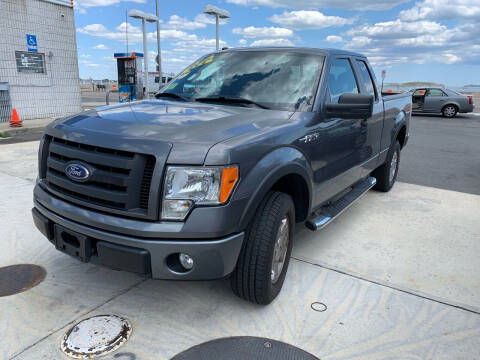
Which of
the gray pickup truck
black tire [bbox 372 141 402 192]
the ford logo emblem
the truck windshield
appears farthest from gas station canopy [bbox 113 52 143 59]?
the ford logo emblem

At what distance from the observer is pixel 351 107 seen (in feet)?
10.2

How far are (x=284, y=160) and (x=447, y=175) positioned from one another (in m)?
5.61

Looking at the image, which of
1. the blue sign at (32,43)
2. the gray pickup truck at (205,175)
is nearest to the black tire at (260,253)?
the gray pickup truck at (205,175)

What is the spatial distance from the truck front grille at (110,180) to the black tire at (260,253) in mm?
711

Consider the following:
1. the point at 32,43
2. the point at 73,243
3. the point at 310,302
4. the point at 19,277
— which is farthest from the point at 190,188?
the point at 32,43

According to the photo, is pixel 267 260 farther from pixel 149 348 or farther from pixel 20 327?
pixel 20 327

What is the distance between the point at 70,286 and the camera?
304 centimetres

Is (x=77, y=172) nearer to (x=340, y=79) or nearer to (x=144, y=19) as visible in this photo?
(x=340, y=79)

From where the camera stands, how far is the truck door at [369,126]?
4.25 m

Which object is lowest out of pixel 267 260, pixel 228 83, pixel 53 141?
pixel 267 260

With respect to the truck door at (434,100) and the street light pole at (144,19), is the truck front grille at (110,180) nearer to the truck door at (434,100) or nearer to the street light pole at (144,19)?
the street light pole at (144,19)

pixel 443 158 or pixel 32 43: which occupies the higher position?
pixel 32 43

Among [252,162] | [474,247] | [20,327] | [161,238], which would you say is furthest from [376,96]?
[20,327]

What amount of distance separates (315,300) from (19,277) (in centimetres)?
233
